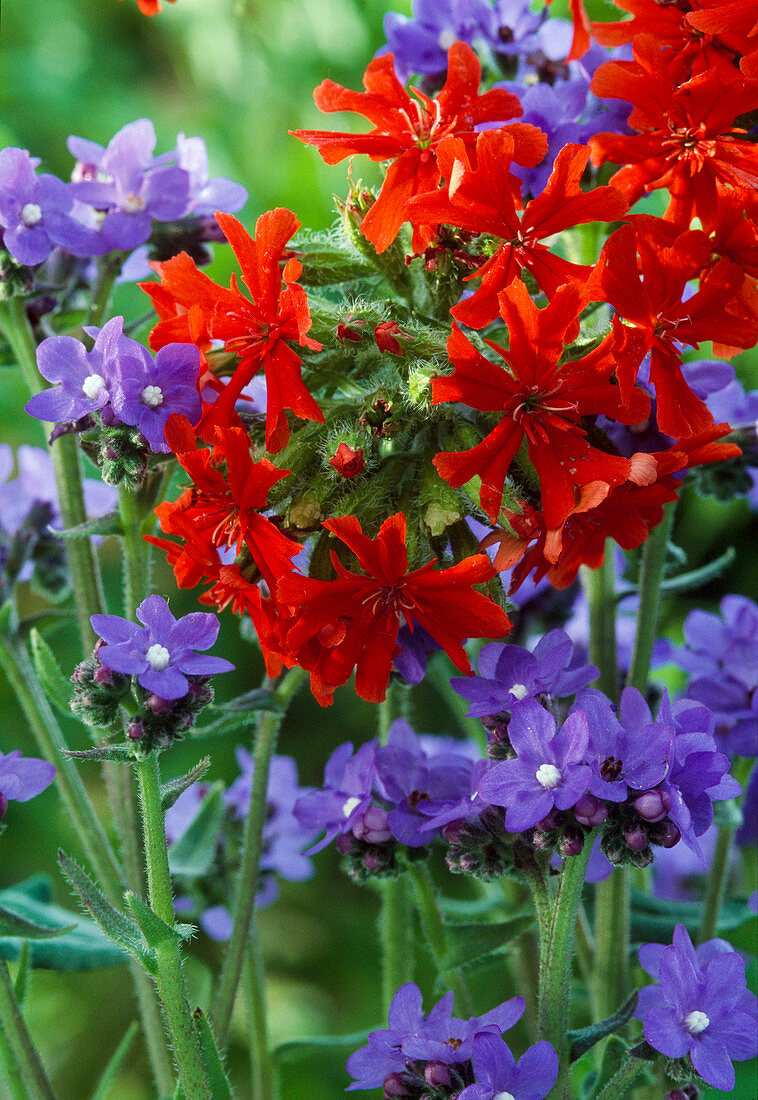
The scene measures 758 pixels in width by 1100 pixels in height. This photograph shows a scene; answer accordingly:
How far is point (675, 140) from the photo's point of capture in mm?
553

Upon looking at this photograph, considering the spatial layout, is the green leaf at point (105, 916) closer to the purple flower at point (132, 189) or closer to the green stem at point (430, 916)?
the green stem at point (430, 916)

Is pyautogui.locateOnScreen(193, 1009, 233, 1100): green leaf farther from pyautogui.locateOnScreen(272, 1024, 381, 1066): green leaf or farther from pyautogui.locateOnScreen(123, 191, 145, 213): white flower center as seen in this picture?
pyautogui.locateOnScreen(123, 191, 145, 213): white flower center

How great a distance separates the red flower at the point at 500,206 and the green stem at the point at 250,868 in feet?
0.79

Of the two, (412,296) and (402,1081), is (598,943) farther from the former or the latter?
(412,296)

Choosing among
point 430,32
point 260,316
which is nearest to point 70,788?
point 260,316

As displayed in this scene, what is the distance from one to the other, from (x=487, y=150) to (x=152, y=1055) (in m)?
0.54

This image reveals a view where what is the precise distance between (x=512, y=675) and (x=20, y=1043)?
1.02 feet

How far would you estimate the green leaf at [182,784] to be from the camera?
47 cm

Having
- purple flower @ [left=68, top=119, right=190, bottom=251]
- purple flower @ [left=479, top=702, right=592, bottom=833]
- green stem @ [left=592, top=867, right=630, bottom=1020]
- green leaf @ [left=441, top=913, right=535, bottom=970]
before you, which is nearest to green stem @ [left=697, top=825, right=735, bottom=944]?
green stem @ [left=592, top=867, right=630, bottom=1020]

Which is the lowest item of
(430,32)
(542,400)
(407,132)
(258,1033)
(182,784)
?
(258,1033)

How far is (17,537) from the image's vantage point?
0.76m

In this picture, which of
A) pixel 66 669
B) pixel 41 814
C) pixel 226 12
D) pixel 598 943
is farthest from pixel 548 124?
pixel 226 12

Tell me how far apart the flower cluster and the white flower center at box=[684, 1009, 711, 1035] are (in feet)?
0.21

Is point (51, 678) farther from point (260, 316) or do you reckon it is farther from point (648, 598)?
point (648, 598)
